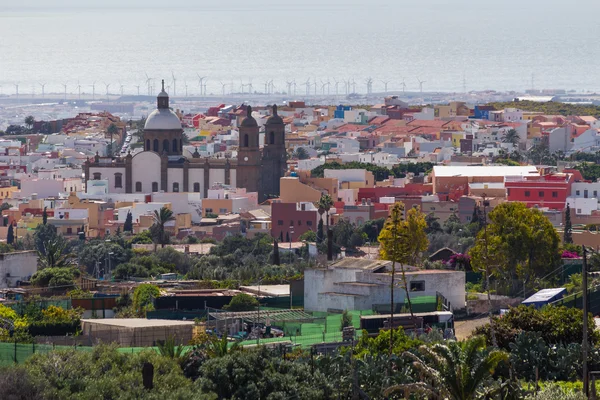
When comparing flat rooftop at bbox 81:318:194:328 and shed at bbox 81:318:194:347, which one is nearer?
shed at bbox 81:318:194:347

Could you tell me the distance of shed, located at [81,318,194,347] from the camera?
76.1 feet

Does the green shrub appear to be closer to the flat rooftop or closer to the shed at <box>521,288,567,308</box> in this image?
the shed at <box>521,288,567,308</box>

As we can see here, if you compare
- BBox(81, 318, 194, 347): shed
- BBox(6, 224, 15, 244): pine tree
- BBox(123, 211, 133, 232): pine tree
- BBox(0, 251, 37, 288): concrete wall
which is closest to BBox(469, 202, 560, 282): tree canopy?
BBox(0, 251, 37, 288): concrete wall

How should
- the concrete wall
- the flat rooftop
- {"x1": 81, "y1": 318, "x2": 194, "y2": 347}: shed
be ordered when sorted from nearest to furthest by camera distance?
{"x1": 81, "y1": 318, "x2": 194, "y2": 347}: shed
the flat rooftop
the concrete wall

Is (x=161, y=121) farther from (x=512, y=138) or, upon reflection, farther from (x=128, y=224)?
(x=512, y=138)

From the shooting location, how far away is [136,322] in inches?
965

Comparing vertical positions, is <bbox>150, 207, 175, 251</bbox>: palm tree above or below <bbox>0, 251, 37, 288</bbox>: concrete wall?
below

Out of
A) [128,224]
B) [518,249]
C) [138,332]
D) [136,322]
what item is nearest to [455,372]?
[138,332]

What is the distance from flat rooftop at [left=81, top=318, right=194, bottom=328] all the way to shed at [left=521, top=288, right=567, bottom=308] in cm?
504

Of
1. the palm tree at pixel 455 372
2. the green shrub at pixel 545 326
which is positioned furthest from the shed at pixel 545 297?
the palm tree at pixel 455 372

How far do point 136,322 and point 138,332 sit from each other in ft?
4.23

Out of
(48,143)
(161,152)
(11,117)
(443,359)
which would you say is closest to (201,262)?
(443,359)

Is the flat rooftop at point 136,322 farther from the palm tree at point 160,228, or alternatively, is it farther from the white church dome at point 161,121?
the white church dome at point 161,121

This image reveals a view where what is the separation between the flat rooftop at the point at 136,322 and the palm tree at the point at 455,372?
19.7ft
